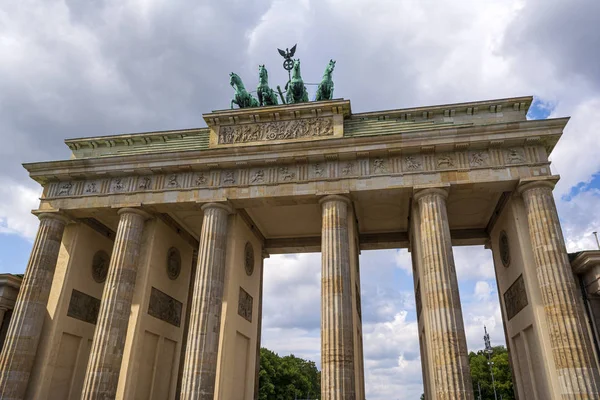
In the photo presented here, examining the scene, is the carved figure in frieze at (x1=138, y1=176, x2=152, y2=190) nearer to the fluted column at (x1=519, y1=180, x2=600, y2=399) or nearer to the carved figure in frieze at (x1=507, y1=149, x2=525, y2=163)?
the carved figure in frieze at (x1=507, y1=149, x2=525, y2=163)

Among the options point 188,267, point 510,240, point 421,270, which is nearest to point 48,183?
point 188,267

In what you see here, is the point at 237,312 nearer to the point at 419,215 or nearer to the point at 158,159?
the point at 158,159

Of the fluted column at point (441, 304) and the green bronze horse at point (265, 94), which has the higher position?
the green bronze horse at point (265, 94)

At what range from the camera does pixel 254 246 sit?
25234mm

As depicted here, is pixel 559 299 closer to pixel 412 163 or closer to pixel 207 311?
pixel 412 163

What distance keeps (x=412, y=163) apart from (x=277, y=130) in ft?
22.7

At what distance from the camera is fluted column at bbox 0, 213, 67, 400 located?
1894 cm

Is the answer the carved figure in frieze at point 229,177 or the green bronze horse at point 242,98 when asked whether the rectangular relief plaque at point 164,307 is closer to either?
the carved figure in frieze at point 229,177

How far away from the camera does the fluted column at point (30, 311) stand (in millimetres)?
18938

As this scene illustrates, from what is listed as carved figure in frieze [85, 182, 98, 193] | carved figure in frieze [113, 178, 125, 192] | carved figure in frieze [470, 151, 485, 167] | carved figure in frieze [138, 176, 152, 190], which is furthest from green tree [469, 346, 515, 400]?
carved figure in frieze [85, 182, 98, 193]

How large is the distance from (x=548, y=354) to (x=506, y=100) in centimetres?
1165

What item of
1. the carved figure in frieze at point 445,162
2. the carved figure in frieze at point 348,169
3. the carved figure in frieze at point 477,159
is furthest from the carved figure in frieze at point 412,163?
the carved figure in frieze at point 348,169

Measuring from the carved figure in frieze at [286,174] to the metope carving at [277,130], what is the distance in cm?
184

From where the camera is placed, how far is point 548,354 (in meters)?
16.5
